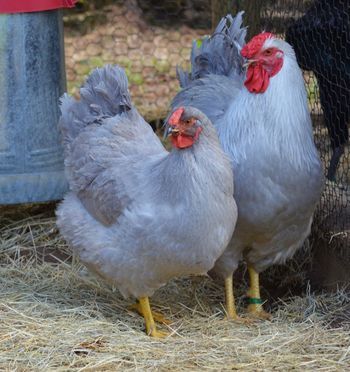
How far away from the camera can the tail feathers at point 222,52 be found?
484cm

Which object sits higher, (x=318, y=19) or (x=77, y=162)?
(x=318, y=19)

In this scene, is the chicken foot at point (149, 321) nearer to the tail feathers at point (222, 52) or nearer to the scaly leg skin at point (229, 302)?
the scaly leg skin at point (229, 302)

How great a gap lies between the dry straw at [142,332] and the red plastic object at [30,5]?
58.3 inches

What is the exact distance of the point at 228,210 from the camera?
13.0 feet

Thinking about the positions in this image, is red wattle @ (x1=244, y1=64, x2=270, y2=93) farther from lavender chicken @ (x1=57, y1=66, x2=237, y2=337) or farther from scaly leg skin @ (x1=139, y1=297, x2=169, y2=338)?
scaly leg skin @ (x1=139, y1=297, x2=169, y2=338)

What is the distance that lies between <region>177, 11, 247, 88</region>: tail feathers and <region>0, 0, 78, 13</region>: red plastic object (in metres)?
0.82

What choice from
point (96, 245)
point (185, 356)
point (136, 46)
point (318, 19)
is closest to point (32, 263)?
point (96, 245)

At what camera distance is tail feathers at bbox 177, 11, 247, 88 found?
4.84 metres

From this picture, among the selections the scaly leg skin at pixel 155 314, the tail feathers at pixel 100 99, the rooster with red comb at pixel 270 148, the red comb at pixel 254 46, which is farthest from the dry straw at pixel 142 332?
the red comb at pixel 254 46

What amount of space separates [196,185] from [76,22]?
18.7 ft

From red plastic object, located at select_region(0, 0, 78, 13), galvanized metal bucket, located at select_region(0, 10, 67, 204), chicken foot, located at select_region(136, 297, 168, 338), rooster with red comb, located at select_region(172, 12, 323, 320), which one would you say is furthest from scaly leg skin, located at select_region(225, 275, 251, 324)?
red plastic object, located at select_region(0, 0, 78, 13)

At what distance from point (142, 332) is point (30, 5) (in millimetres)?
2047

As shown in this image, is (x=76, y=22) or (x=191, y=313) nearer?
(x=191, y=313)

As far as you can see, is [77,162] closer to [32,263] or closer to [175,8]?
[32,263]
